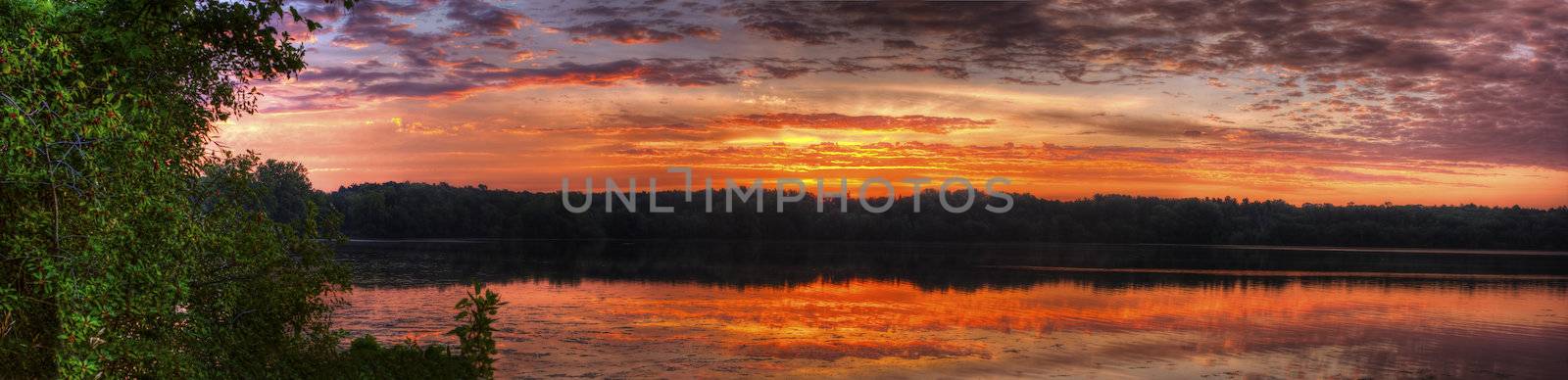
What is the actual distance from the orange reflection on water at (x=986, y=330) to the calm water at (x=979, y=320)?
0.09 meters

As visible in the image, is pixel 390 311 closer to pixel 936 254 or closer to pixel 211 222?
pixel 211 222

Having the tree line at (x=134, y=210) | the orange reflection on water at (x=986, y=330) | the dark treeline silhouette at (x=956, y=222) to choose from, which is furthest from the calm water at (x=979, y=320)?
the dark treeline silhouette at (x=956, y=222)

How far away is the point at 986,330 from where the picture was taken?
30.8m

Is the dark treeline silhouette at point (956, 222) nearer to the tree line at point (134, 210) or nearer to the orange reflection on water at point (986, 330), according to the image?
the orange reflection on water at point (986, 330)

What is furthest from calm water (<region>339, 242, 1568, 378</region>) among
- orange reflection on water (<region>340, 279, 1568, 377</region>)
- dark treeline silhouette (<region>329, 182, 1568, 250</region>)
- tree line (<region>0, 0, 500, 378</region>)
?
dark treeline silhouette (<region>329, 182, 1568, 250</region>)

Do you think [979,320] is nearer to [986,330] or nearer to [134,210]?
[986,330]

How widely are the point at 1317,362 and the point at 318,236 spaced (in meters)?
23.7

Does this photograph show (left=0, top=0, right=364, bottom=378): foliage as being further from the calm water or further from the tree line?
the calm water

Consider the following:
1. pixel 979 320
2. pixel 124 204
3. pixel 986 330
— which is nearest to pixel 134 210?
pixel 124 204

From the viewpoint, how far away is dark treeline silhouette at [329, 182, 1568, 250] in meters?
127

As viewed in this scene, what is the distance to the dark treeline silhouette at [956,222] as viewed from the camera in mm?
126938

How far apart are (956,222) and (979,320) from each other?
99409 millimetres

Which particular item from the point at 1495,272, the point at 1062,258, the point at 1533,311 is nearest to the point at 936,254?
the point at 1062,258

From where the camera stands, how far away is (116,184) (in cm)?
923
